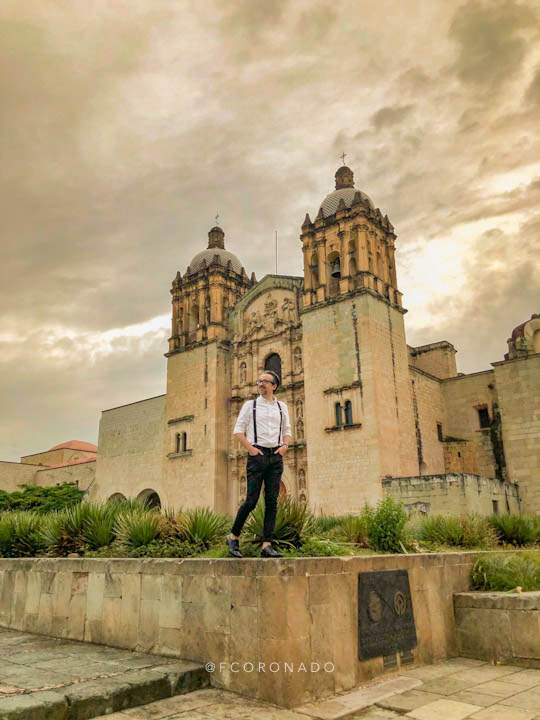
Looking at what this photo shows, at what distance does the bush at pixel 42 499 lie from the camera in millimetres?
32281

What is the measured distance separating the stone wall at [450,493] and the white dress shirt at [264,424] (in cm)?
1306

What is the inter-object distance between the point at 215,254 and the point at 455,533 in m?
23.9

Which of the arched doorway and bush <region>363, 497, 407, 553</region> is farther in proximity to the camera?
the arched doorway

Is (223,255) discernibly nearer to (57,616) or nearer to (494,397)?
(494,397)

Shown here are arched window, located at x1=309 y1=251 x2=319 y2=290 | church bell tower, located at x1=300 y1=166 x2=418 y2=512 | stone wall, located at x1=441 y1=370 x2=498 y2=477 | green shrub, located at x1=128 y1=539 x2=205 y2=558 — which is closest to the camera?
green shrub, located at x1=128 y1=539 x2=205 y2=558

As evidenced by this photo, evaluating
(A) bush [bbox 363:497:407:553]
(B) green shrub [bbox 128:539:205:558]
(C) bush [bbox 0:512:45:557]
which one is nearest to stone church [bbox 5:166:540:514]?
(C) bush [bbox 0:512:45:557]

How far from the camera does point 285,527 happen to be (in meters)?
5.92

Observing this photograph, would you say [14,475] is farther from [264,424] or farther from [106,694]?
[106,694]

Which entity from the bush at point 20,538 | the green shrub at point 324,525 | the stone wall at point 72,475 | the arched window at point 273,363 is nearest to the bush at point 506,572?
the green shrub at point 324,525

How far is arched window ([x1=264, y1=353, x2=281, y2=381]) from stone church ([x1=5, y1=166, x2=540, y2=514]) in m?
0.08

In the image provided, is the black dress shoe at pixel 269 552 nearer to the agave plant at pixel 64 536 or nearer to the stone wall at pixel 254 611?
the stone wall at pixel 254 611

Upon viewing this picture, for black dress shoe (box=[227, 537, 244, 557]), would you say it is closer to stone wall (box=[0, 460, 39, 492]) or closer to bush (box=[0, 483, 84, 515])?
bush (box=[0, 483, 84, 515])

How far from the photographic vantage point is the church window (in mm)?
24277

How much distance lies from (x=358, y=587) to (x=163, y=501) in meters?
23.6
